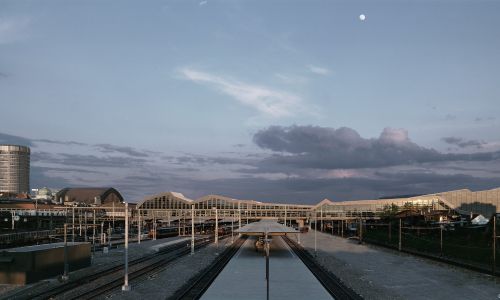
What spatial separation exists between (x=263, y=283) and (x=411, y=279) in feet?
49.8

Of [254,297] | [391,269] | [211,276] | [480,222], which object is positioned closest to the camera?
[254,297]

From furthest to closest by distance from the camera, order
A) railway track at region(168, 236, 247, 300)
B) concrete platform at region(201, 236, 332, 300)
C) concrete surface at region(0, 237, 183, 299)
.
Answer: concrete surface at region(0, 237, 183, 299), concrete platform at region(201, 236, 332, 300), railway track at region(168, 236, 247, 300)

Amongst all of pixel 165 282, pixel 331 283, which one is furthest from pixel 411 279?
pixel 165 282

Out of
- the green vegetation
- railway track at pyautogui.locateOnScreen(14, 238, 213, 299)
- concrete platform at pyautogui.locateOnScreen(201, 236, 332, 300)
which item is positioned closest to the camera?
railway track at pyautogui.locateOnScreen(14, 238, 213, 299)

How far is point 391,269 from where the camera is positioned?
185 ft

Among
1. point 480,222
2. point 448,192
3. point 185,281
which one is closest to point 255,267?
point 185,281

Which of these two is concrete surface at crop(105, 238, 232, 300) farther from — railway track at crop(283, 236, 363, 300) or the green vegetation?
the green vegetation

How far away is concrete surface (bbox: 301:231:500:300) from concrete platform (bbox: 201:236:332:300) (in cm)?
365

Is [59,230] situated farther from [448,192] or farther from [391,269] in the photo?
A: [448,192]

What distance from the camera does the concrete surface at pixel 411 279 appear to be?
128ft

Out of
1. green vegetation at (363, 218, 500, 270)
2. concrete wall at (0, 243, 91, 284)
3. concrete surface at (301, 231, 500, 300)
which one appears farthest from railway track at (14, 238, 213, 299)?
green vegetation at (363, 218, 500, 270)

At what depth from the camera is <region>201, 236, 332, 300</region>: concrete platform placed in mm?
37219

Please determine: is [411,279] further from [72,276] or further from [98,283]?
[72,276]

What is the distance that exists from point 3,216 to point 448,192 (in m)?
147
